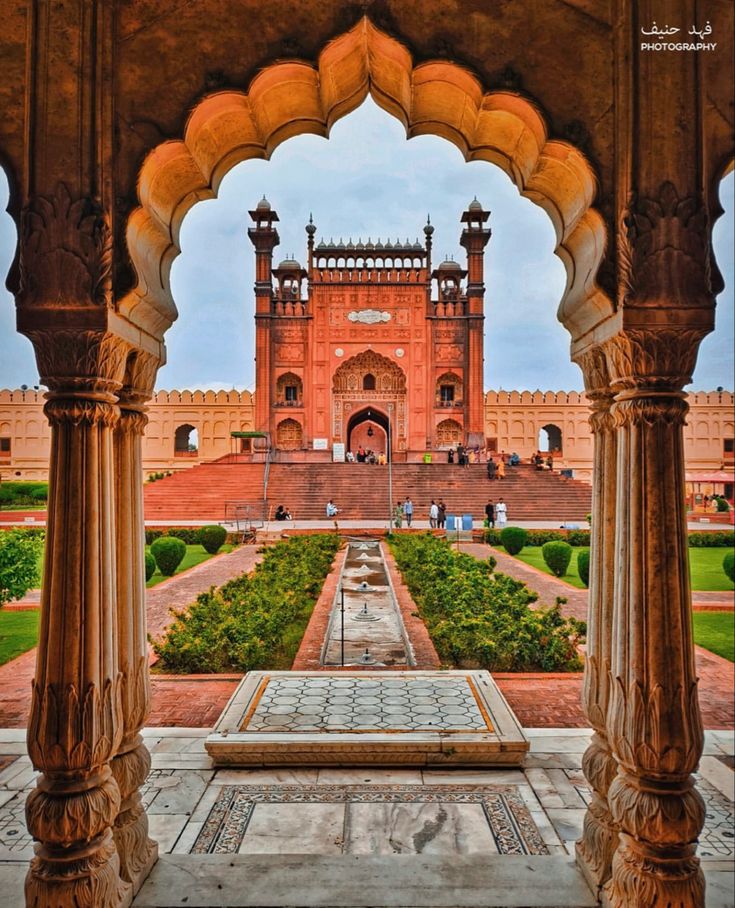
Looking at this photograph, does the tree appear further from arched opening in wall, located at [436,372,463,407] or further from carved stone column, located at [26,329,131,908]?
arched opening in wall, located at [436,372,463,407]

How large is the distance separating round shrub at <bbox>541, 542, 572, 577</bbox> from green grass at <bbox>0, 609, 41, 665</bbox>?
8436 mm

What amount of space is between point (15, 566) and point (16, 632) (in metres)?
1.94

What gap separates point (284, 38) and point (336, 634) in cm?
588

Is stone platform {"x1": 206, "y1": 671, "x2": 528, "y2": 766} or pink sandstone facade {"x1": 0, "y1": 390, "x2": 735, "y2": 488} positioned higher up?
pink sandstone facade {"x1": 0, "y1": 390, "x2": 735, "y2": 488}

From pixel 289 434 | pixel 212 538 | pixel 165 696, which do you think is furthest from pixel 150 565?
pixel 289 434

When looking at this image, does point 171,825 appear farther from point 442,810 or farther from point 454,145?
point 454,145

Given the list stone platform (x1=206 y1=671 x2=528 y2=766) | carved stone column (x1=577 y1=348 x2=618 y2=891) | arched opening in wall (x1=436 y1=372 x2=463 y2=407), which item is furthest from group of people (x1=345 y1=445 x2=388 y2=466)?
carved stone column (x1=577 y1=348 x2=618 y2=891)

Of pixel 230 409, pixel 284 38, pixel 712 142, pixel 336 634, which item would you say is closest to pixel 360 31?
pixel 284 38

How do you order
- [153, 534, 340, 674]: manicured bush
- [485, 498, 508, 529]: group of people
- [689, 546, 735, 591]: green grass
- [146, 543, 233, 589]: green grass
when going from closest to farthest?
[153, 534, 340, 674]: manicured bush
[689, 546, 735, 591]: green grass
[146, 543, 233, 589]: green grass
[485, 498, 508, 529]: group of people

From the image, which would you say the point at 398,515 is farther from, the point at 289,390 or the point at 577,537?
the point at 289,390

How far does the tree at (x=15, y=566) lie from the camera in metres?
6.24

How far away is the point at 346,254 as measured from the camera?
33.2 m

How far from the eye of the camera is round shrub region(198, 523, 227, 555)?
15.1 meters

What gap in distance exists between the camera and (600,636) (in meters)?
2.53
